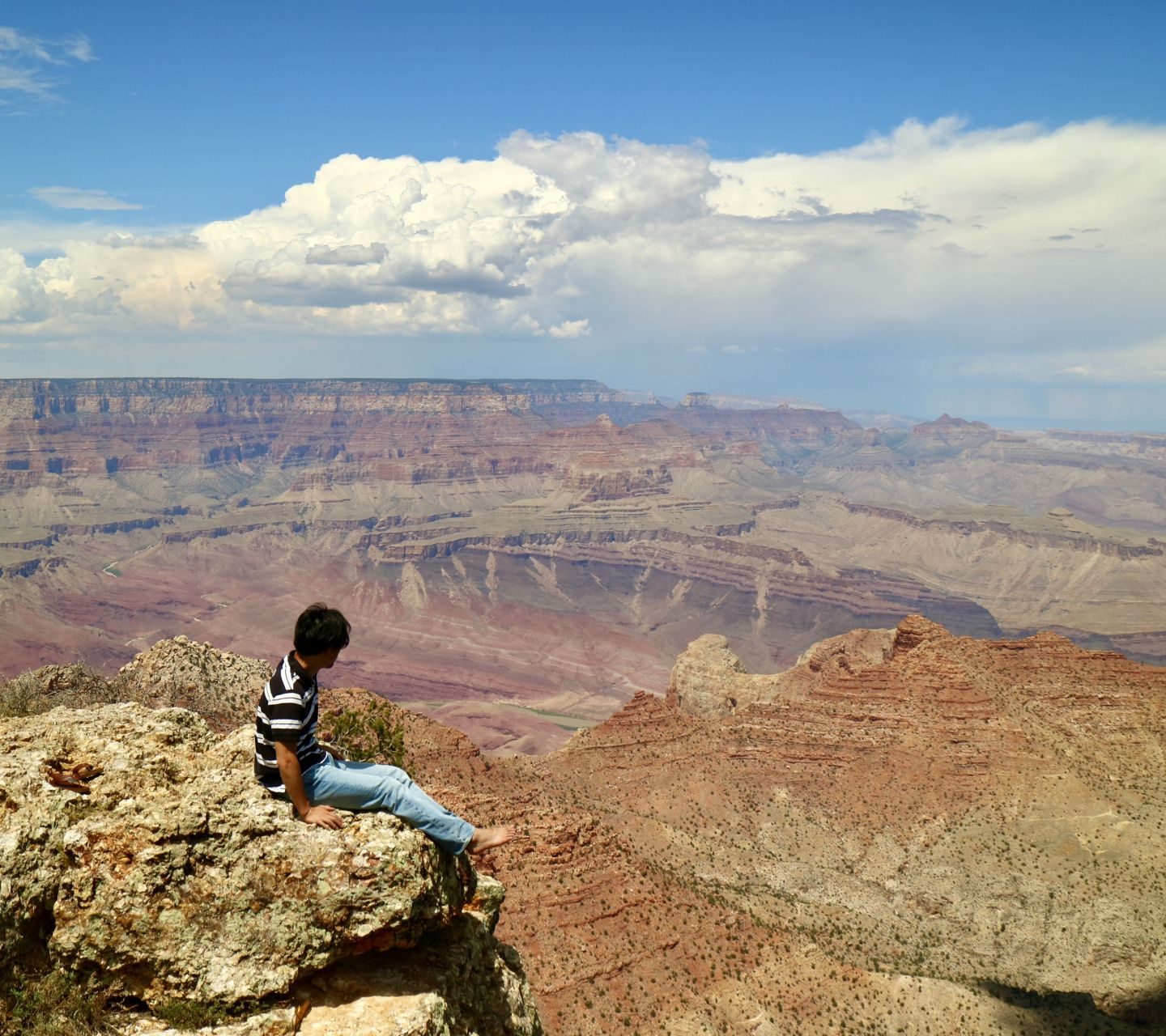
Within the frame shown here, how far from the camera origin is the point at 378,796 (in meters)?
11.6

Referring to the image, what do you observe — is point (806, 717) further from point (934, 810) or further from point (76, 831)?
point (76, 831)

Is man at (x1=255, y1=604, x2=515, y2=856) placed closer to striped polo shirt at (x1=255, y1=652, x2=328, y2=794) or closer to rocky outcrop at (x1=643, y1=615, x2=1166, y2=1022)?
striped polo shirt at (x1=255, y1=652, x2=328, y2=794)

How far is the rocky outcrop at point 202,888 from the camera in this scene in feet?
34.3

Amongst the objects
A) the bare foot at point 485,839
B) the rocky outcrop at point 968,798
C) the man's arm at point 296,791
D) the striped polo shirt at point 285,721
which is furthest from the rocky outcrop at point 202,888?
the rocky outcrop at point 968,798

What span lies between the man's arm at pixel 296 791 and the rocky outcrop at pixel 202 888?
16 centimetres

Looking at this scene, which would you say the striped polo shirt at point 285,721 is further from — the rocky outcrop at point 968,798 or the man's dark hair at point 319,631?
the rocky outcrop at point 968,798

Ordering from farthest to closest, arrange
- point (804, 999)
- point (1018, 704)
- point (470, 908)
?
point (1018, 704), point (804, 999), point (470, 908)

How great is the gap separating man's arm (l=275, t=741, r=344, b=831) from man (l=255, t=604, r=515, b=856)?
0.03 ft

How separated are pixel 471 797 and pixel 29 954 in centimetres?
3190

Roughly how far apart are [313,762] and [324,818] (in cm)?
87

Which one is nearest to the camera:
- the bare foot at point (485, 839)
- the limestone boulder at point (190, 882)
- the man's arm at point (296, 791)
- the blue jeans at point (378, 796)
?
the limestone boulder at point (190, 882)

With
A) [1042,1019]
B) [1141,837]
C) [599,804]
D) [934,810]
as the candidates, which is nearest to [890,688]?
[934,810]

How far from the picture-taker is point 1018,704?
222 ft

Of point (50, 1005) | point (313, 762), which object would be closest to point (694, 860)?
point (313, 762)
